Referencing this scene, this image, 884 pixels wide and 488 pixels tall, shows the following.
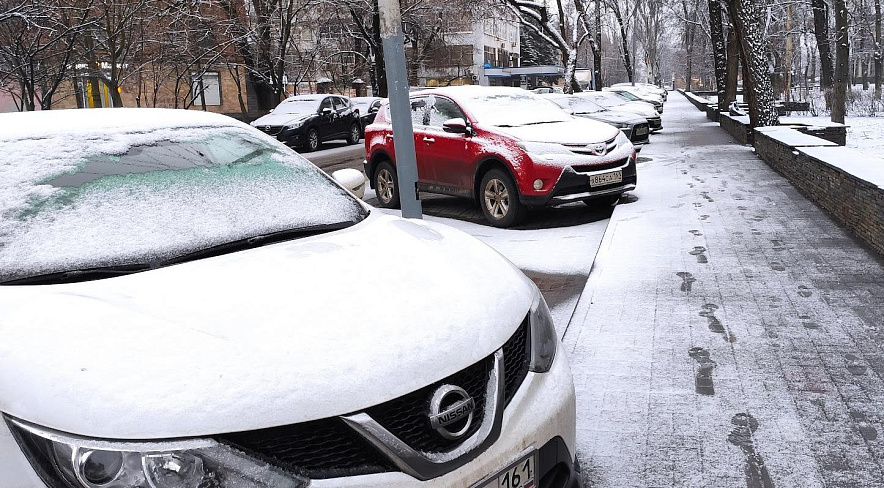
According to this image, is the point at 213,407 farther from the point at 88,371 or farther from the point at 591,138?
the point at 591,138

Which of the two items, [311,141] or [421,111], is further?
[311,141]

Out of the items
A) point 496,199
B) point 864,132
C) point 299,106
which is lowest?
point 864,132

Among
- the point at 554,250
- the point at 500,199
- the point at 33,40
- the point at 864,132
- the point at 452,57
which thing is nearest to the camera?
the point at 554,250

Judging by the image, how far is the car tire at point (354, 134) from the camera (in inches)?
1060

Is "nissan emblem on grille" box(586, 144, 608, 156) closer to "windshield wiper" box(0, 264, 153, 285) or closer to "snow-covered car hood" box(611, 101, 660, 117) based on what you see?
"windshield wiper" box(0, 264, 153, 285)

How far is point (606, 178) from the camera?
9469 mm

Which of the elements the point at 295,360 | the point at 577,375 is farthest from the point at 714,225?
the point at 295,360

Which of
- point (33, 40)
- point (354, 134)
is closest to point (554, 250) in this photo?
point (33, 40)

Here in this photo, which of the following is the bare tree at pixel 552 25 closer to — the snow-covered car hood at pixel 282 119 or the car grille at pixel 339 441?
the snow-covered car hood at pixel 282 119

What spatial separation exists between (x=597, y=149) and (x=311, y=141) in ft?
53.2

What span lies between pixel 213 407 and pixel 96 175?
5.20 feet

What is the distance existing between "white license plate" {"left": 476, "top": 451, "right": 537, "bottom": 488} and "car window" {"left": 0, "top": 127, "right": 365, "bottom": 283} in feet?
4.36

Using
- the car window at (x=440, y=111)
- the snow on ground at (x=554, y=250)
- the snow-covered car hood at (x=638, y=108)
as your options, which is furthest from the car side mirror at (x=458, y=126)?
the snow-covered car hood at (x=638, y=108)

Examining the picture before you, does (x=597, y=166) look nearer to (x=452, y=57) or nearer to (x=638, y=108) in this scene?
(x=638, y=108)
